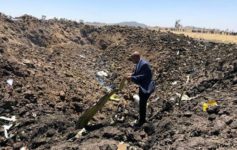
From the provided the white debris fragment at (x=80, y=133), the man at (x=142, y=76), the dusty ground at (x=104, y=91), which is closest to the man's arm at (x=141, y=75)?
the man at (x=142, y=76)

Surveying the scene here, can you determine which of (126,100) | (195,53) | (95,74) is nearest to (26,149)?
(126,100)

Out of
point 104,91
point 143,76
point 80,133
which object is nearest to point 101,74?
point 104,91

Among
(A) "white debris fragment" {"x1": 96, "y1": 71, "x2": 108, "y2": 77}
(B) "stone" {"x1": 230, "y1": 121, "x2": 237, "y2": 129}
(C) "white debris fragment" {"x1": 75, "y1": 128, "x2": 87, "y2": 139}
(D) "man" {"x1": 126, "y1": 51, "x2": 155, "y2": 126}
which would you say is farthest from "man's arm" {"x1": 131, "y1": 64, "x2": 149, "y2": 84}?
(A) "white debris fragment" {"x1": 96, "y1": 71, "x2": 108, "y2": 77}

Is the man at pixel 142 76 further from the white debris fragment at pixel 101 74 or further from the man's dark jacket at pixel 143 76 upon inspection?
the white debris fragment at pixel 101 74

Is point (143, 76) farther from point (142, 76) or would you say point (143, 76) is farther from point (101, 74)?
point (101, 74)

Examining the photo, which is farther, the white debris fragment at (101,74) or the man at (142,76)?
the white debris fragment at (101,74)

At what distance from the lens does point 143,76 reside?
33.7 ft

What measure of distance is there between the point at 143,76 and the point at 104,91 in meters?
8.05

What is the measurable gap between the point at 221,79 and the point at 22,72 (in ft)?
23.9

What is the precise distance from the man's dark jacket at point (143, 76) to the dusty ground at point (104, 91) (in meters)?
0.95

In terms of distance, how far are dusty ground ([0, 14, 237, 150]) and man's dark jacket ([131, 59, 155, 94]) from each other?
95 cm

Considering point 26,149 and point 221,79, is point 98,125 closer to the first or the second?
point 26,149

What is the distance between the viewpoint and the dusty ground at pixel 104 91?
393 inches

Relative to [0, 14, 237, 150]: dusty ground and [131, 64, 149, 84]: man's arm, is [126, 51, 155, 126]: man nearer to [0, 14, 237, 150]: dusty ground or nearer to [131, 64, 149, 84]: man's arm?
[131, 64, 149, 84]: man's arm
